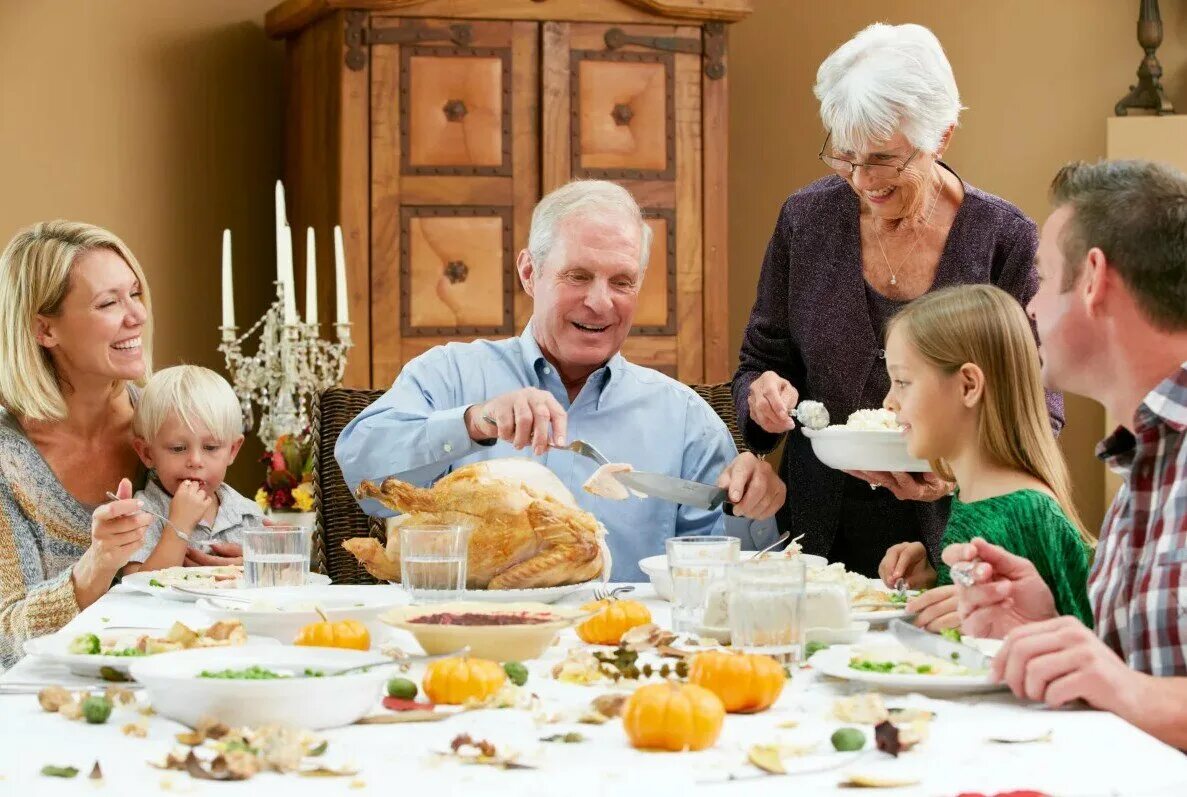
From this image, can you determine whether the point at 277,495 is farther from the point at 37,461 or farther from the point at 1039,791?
the point at 1039,791

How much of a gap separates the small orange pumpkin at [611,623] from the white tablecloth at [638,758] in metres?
0.34

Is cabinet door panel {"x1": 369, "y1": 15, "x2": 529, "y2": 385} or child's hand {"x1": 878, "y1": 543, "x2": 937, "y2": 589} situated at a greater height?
cabinet door panel {"x1": 369, "y1": 15, "x2": 529, "y2": 385}

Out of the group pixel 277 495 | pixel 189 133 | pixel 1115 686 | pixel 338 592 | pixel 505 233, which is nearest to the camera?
pixel 1115 686

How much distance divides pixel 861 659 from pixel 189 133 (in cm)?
456

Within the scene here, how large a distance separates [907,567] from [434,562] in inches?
29.3

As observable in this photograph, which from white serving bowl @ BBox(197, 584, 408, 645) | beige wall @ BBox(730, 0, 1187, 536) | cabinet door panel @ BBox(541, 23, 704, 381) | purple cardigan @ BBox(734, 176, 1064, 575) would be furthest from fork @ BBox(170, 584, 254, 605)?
beige wall @ BBox(730, 0, 1187, 536)

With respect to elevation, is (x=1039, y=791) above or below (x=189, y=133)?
below

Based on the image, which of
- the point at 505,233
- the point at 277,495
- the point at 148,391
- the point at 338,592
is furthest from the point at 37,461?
the point at 505,233

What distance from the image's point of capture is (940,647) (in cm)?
160

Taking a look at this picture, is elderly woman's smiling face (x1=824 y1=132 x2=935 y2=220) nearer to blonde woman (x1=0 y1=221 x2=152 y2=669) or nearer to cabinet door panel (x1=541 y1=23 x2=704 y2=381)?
blonde woman (x1=0 y1=221 x2=152 y2=669)

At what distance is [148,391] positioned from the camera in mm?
2891

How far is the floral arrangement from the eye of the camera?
3432 millimetres

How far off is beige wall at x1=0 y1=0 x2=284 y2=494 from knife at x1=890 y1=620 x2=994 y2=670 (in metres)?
4.30

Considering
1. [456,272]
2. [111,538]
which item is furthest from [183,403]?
[456,272]
